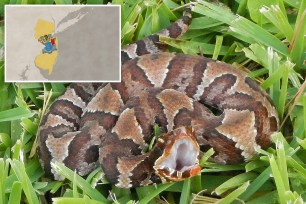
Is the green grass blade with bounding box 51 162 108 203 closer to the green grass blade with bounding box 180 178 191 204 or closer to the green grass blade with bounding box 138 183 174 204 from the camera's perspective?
the green grass blade with bounding box 138 183 174 204

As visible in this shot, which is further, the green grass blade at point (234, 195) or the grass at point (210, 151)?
the grass at point (210, 151)

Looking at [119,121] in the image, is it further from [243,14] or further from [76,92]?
[243,14]

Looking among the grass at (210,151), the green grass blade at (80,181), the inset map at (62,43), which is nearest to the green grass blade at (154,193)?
the grass at (210,151)

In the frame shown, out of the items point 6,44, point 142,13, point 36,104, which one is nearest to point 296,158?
point 142,13

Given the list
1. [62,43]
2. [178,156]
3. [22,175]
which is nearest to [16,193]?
[22,175]

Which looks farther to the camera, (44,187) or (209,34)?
(209,34)

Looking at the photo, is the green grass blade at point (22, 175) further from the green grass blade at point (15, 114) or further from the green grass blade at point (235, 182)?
the green grass blade at point (235, 182)
